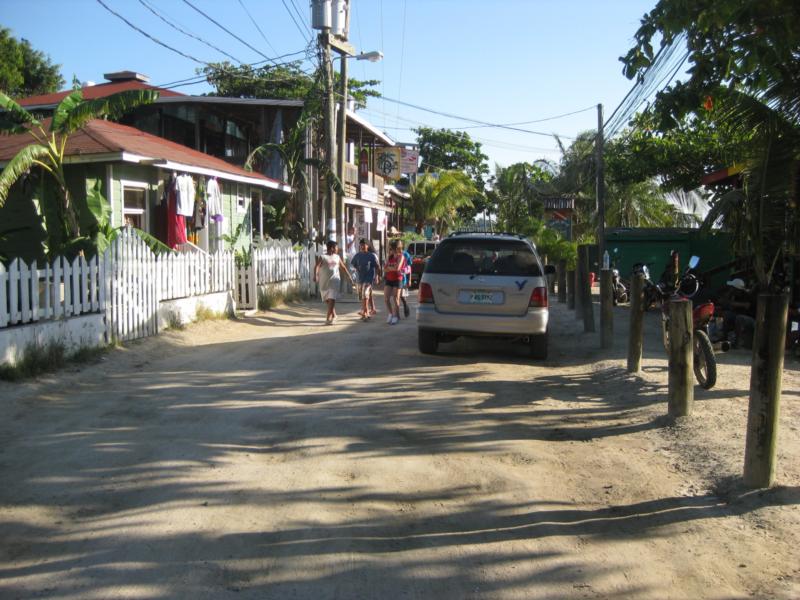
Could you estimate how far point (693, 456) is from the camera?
6.05m

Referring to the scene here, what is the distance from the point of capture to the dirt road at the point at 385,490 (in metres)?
4.02

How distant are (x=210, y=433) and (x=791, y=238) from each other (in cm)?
636

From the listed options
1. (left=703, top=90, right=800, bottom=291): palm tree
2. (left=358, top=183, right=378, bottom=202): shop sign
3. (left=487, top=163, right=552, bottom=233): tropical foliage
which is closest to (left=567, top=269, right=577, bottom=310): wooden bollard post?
(left=703, top=90, right=800, bottom=291): palm tree

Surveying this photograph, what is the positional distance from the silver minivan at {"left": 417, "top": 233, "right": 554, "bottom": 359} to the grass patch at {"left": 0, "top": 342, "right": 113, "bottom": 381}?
446 cm

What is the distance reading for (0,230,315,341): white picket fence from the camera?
30.1 feet

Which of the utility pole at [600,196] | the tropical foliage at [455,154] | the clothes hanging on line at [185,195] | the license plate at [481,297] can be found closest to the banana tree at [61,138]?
the clothes hanging on line at [185,195]

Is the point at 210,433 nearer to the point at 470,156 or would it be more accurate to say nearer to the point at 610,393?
the point at 610,393

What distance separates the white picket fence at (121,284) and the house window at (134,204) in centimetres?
202

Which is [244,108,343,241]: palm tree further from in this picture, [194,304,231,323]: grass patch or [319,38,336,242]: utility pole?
[194,304,231,323]: grass patch

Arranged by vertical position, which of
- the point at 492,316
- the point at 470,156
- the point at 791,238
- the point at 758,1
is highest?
the point at 470,156

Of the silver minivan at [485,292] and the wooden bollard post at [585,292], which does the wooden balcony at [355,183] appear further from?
the silver minivan at [485,292]

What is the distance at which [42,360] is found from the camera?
9.16 metres

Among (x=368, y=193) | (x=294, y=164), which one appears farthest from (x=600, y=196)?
(x=368, y=193)

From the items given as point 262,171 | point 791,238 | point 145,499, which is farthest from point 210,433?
point 262,171
